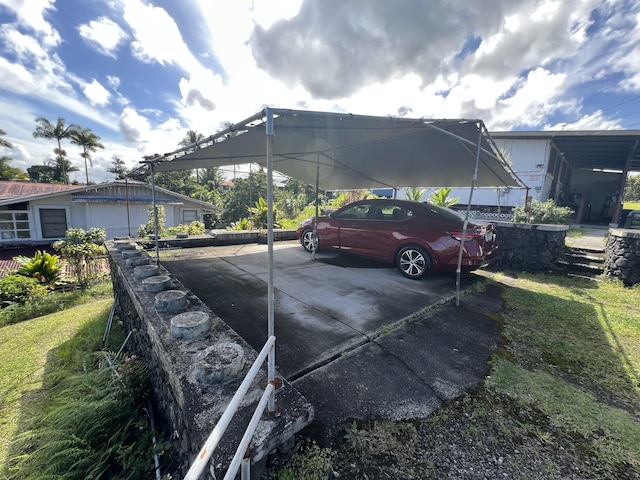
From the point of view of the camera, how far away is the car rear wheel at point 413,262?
4.76 metres

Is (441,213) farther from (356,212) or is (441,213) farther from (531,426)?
(531,426)

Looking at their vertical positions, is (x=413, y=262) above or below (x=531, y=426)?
above

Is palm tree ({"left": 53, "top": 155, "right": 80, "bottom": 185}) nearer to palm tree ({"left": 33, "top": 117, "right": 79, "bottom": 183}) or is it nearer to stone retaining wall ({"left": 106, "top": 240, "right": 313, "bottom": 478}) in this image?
palm tree ({"left": 33, "top": 117, "right": 79, "bottom": 183})

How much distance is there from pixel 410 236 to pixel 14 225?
22120mm

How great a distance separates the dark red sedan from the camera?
4512 millimetres

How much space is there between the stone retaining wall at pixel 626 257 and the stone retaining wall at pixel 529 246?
870 millimetres

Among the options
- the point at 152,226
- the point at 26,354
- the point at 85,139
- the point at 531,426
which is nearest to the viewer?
the point at 531,426

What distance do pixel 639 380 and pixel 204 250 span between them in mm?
7432


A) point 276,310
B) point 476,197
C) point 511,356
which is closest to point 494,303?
point 511,356

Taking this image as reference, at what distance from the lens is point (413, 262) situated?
4910 millimetres

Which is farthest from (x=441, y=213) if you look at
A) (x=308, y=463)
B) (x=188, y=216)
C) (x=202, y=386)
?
(x=188, y=216)

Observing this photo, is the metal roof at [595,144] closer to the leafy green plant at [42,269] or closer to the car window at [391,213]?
the car window at [391,213]

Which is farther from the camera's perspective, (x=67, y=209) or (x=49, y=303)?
(x=67, y=209)

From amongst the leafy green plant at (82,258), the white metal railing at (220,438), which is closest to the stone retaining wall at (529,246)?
the white metal railing at (220,438)
